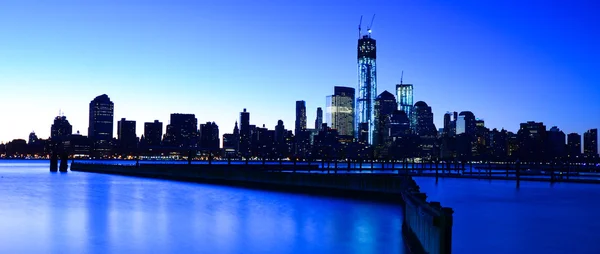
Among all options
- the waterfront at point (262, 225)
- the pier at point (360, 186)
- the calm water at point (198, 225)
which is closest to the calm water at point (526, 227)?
the waterfront at point (262, 225)

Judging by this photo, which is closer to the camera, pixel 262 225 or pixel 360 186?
pixel 262 225

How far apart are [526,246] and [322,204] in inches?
685

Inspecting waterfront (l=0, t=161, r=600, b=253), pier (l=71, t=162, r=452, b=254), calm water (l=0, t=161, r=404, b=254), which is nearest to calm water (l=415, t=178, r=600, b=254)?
waterfront (l=0, t=161, r=600, b=253)

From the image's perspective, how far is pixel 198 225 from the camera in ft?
91.9

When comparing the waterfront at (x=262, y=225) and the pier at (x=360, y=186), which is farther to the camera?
the waterfront at (x=262, y=225)

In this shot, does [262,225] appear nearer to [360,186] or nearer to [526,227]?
[526,227]

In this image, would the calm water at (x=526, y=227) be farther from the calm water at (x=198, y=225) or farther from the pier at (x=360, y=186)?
the calm water at (x=198, y=225)

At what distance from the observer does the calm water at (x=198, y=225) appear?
21.3 m

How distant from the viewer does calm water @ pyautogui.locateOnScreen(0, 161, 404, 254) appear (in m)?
21.3

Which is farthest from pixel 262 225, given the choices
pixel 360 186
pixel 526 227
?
pixel 360 186

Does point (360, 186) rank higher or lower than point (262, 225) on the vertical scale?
higher

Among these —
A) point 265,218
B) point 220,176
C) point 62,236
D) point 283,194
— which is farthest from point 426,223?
point 220,176

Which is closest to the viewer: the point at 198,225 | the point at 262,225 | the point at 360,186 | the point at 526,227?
the point at 198,225

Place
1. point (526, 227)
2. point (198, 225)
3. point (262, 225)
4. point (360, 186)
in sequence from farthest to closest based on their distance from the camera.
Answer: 1. point (360, 186)
2. point (526, 227)
3. point (262, 225)
4. point (198, 225)
